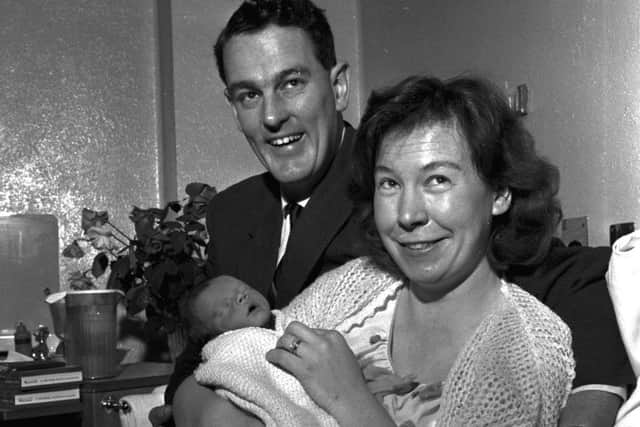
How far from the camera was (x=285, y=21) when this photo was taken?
7.68 feet

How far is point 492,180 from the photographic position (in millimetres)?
1730

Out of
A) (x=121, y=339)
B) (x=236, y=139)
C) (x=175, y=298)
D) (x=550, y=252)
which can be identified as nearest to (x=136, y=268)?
(x=175, y=298)

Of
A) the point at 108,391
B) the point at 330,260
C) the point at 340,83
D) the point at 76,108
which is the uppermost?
the point at 340,83

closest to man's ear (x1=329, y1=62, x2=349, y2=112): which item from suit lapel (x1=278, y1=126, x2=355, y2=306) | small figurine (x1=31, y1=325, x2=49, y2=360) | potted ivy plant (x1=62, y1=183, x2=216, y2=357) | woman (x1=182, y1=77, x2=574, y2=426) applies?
suit lapel (x1=278, y1=126, x2=355, y2=306)

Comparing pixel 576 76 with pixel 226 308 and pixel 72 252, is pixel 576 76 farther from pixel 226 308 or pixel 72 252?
pixel 72 252

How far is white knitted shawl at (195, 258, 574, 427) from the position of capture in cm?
154

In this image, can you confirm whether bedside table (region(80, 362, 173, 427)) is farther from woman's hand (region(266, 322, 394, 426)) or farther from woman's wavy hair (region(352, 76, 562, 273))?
woman's wavy hair (region(352, 76, 562, 273))

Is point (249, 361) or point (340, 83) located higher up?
point (340, 83)

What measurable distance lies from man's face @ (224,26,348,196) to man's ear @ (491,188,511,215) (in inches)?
26.4

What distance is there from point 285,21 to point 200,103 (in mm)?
1675

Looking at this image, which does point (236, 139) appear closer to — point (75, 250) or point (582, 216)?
point (75, 250)

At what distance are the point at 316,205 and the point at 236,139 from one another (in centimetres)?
181

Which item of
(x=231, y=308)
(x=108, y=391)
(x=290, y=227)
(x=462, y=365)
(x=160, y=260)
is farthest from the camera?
(x=160, y=260)

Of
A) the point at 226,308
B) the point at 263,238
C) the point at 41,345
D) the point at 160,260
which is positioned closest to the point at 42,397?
the point at 41,345
